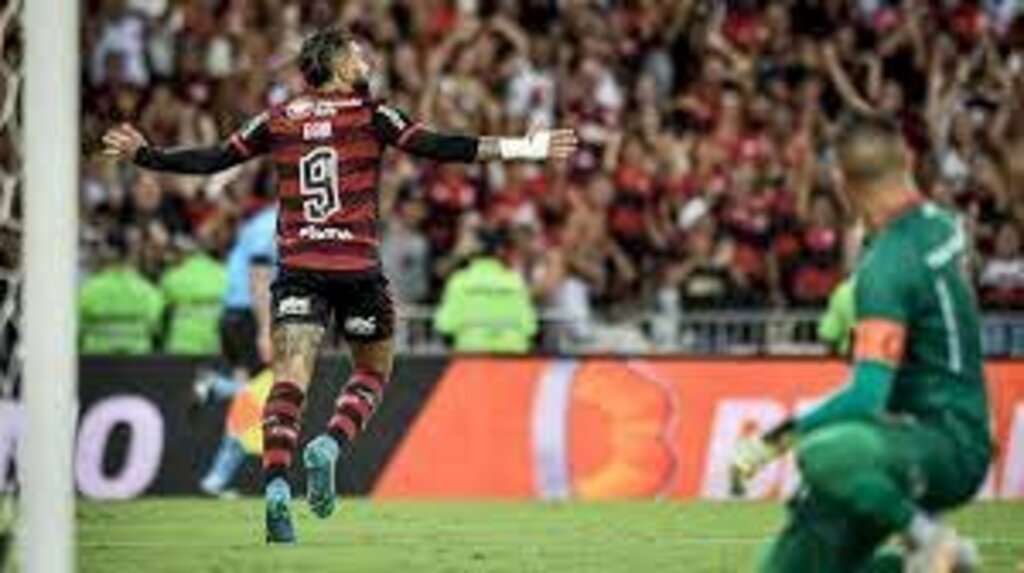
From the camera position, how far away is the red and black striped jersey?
1378 centimetres

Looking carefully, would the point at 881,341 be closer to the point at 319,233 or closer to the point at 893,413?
the point at 893,413

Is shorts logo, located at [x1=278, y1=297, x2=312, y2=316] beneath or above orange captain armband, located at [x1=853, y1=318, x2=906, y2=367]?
above

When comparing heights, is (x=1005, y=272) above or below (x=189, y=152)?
below

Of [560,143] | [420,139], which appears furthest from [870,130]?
[420,139]

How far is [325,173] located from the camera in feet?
45.2

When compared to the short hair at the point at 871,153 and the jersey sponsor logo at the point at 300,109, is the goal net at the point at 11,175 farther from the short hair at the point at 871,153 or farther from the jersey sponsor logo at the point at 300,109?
the jersey sponsor logo at the point at 300,109

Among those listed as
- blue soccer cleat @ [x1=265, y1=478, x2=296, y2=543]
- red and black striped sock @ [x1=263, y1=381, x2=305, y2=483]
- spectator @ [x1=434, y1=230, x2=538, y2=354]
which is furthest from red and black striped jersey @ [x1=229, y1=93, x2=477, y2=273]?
spectator @ [x1=434, y1=230, x2=538, y2=354]

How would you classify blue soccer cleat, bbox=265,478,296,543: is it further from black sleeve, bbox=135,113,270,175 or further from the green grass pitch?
black sleeve, bbox=135,113,270,175

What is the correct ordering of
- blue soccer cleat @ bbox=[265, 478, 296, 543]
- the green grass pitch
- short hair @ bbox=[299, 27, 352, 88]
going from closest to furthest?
the green grass pitch < blue soccer cleat @ bbox=[265, 478, 296, 543] < short hair @ bbox=[299, 27, 352, 88]

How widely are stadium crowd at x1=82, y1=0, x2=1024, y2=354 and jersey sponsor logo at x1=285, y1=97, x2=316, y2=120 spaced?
8.40m

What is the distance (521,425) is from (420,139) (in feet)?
22.9

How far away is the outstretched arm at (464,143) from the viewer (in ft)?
43.4

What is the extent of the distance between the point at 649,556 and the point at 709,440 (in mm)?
6883

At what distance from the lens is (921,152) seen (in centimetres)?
2431
